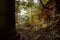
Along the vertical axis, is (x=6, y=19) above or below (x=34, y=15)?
above

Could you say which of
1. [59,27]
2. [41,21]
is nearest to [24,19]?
[41,21]

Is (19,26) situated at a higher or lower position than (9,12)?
lower

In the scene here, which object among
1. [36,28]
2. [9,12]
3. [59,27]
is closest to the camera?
[9,12]

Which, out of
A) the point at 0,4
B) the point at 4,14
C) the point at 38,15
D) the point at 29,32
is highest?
the point at 0,4

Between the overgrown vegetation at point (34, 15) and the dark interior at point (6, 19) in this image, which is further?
the overgrown vegetation at point (34, 15)

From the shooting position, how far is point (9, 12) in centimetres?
258

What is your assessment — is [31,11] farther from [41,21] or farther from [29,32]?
[29,32]

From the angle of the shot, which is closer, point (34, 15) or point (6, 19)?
point (6, 19)

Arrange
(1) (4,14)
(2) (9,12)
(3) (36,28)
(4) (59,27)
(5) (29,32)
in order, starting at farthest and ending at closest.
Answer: (3) (36,28)
(5) (29,32)
(4) (59,27)
(2) (9,12)
(1) (4,14)

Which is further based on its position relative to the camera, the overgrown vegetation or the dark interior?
the overgrown vegetation

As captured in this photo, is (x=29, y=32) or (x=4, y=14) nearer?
(x=4, y=14)

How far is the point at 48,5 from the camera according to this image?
697cm

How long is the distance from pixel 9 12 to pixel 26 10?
16.2ft

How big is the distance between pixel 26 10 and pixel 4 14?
5.12 meters
